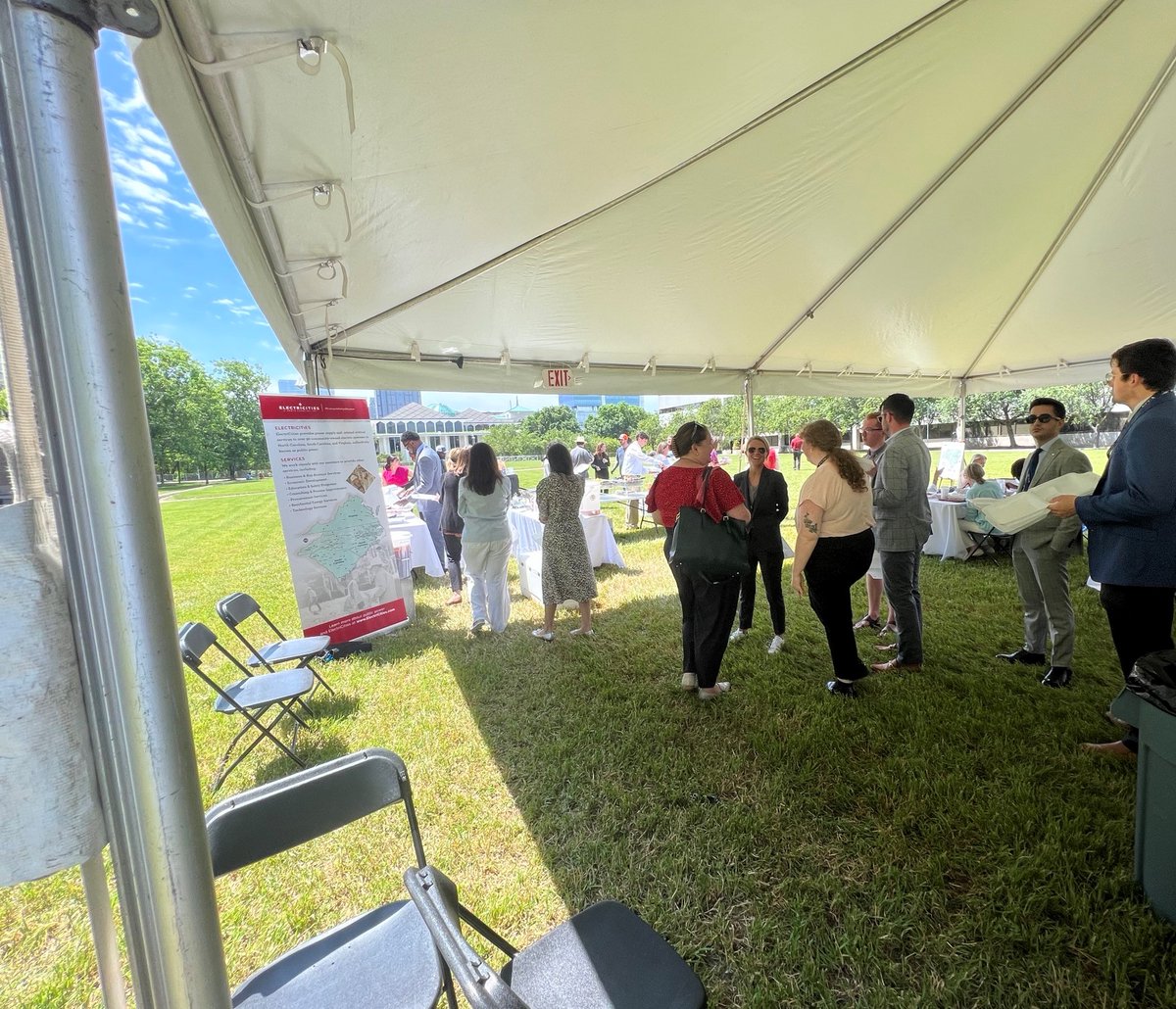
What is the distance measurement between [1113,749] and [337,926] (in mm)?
3587

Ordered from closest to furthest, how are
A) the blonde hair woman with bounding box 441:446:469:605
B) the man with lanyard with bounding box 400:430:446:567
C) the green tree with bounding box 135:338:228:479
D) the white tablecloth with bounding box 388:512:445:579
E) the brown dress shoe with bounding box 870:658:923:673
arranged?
1. the brown dress shoe with bounding box 870:658:923:673
2. the blonde hair woman with bounding box 441:446:469:605
3. the white tablecloth with bounding box 388:512:445:579
4. the man with lanyard with bounding box 400:430:446:567
5. the green tree with bounding box 135:338:228:479

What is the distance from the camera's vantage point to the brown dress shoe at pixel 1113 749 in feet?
8.39

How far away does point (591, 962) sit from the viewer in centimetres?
133

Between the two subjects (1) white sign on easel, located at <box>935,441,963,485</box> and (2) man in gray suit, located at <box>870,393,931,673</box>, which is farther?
(1) white sign on easel, located at <box>935,441,963,485</box>

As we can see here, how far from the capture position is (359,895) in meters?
2.12

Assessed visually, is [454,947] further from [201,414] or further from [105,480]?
[201,414]

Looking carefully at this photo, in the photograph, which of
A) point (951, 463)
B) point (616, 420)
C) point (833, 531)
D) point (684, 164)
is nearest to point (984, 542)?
point (951, 463)

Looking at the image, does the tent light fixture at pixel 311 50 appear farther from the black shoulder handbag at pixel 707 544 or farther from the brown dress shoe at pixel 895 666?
the brown dress shoe at pixel 895 666

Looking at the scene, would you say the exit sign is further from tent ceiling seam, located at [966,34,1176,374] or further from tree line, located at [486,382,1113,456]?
tree line, located at [486,382,1113,456]

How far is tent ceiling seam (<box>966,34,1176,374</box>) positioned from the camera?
8.49 feet

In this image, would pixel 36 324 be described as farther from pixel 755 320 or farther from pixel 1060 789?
pixel 755 320

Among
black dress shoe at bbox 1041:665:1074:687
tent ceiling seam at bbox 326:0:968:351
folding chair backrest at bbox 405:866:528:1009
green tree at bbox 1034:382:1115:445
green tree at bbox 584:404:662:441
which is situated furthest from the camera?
green tree at bbox 584:404:662:441

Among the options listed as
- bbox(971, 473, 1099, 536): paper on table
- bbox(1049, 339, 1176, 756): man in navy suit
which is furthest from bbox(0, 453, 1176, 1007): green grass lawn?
bbox(971, 473, 1099, 536): paper on table

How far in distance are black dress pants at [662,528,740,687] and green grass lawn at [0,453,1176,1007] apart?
0.28m
